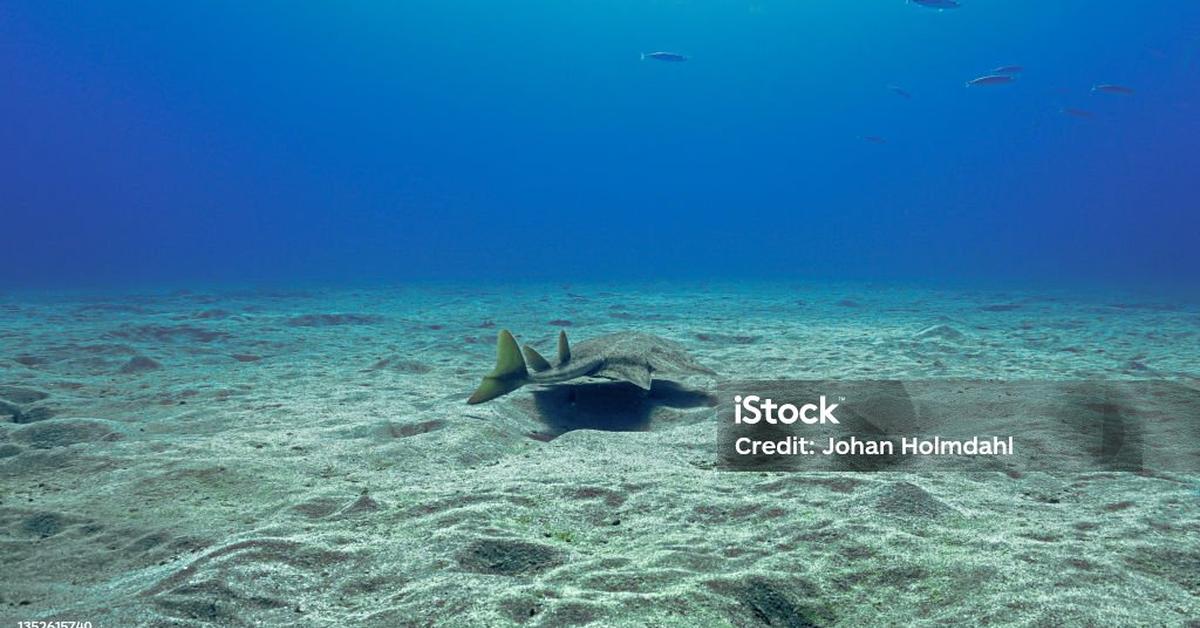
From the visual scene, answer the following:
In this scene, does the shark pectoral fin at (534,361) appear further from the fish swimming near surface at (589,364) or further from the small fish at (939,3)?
the small fish at (939,3)

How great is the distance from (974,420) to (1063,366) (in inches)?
148

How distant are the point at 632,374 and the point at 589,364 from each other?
41cm

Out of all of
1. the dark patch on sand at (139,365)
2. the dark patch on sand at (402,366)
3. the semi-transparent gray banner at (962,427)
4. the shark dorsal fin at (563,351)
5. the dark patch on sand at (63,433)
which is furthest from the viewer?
the dark patch on sand at (402,366)

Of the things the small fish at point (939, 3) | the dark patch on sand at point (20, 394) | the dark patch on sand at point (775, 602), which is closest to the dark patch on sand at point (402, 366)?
the dark patch on sand at point (20, 394)

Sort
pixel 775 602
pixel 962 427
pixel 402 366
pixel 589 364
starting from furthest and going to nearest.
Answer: pixel 402 366 → pixel 589 364 → pixel 962 427 → pixel 775 602

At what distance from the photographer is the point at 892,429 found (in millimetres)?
4793

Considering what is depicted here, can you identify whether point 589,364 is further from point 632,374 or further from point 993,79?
point 993,79

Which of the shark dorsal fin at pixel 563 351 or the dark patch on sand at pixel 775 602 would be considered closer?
the dark patch on sand at pixel 775 602

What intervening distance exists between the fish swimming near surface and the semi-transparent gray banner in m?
0.79

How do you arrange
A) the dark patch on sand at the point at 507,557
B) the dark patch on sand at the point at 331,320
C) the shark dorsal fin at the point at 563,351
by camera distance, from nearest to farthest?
1. the dark patch on sand at the point at 507,557
2. the shark dorsal fin at the point at 563,351
3. the dark patch on sand at the point at 331,320

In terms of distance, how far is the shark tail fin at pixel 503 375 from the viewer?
5.23 meters

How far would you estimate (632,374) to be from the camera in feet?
18.5

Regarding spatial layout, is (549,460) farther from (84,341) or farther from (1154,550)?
(84,341)

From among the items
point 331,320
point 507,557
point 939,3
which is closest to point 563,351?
point 507,557
